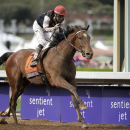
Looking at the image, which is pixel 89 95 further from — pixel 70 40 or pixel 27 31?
pixel 27 31

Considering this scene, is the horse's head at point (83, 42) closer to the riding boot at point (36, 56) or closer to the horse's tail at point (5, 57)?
the riding boot at point (36, 56)

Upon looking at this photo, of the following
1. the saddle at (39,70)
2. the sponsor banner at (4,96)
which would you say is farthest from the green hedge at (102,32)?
the saddle at (39,70)

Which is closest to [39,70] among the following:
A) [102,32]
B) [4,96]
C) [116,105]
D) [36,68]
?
[36,68]

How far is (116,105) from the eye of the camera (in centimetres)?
621

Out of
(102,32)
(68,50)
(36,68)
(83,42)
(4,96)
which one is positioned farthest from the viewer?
(102,32)

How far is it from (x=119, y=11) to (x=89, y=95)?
4.22 meters

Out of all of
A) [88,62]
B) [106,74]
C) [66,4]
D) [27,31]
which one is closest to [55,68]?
[106,74]

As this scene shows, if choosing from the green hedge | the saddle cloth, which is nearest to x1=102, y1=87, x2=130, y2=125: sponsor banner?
the saddle cloth

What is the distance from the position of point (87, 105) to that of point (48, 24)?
2.33m

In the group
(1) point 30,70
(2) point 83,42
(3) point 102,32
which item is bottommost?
(3) point 102,32

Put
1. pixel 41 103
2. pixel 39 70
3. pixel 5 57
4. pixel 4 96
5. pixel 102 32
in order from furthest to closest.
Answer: pixel 102 32 → pixel 4 96 → pixel 41 103 → pixel 5 57 → pixel 39 70

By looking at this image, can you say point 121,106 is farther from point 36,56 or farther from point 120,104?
point 36,56

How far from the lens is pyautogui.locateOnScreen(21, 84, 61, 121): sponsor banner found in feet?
21.4

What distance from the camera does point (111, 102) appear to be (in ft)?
20.5
